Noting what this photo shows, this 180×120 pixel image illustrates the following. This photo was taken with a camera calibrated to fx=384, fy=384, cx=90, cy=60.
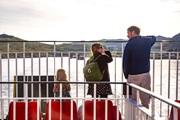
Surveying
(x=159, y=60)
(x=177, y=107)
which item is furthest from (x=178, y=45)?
(x=177, y=107)

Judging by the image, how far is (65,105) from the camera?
421 centimetres

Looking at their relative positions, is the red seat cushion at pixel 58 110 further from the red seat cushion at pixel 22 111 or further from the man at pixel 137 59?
the man at pixel 137 59

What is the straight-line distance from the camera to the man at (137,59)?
506cm

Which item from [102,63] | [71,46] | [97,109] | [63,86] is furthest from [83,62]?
[97,109]

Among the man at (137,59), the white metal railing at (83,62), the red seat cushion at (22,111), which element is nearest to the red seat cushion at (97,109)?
the red seat cushion at (22,111)

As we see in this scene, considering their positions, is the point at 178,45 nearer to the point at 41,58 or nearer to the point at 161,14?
the point at 41,58

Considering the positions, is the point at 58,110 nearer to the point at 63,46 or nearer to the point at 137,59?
the point at 137,59

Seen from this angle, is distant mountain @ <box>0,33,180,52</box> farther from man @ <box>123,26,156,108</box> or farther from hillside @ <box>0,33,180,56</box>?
man @ <box>123,26,156,108</box>

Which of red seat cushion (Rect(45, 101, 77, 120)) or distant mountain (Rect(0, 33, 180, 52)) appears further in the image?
distant mountain (Rect(0, 33, 180, 52))

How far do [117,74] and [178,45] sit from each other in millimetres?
1155

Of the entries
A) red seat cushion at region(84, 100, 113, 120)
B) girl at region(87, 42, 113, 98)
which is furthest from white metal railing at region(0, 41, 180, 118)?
red seat cushion at region(84, 100, 113, 120)

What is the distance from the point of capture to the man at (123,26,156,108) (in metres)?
5.06

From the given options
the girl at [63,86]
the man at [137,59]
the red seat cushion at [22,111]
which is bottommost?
the red seat cushion at [22,111]

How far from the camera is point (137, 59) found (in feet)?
16.7
